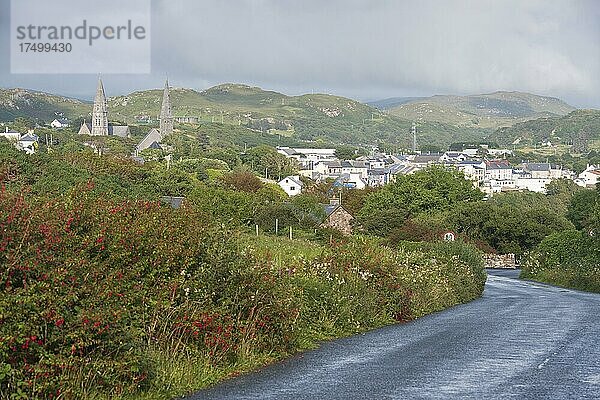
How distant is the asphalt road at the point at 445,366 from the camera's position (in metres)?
11.3

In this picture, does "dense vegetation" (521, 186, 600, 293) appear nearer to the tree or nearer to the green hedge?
the green hedge

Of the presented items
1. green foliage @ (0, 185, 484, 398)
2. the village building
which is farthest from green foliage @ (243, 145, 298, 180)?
green foliage @ (0, 185, 484, 398)

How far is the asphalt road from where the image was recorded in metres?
11.3

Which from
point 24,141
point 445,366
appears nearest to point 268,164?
point 24,141

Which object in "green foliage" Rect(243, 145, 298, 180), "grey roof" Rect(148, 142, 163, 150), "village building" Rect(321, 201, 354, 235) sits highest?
"grey roof" Rect(148, 142, 163, 150)

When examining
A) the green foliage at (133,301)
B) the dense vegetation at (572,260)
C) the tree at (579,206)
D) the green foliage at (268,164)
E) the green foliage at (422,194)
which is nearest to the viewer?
the green foliage at (133,301)

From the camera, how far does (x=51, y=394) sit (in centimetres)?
922

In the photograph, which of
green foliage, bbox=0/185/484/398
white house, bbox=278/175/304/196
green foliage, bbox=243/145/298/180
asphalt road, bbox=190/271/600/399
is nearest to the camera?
green foliage, bbox=0/185/484/398

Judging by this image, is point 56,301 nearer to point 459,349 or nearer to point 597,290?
point 459,349

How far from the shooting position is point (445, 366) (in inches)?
540

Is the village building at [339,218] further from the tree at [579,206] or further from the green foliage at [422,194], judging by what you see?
the tree at [579,206]

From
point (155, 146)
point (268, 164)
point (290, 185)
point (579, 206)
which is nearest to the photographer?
point (579, 206)

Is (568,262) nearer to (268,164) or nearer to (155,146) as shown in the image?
(268,164)

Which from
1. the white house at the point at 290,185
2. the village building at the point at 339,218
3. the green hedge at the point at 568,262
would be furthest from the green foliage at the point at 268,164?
the green hedge at the point at 568,262
